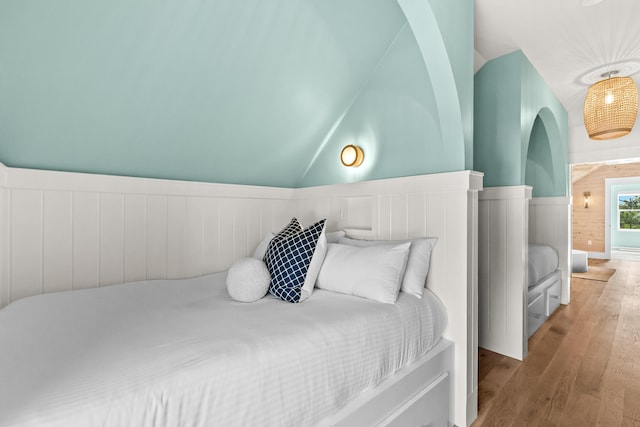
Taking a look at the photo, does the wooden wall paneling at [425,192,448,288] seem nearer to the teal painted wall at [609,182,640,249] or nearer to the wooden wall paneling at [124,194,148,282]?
the wooden wall paneling at [124,194,148,282]

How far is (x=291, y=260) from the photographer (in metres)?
1.55

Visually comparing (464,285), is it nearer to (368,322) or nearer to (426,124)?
(368,322)

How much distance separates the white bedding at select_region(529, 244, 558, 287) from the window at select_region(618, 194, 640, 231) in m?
6.42

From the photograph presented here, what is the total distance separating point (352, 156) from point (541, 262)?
7.55 feet

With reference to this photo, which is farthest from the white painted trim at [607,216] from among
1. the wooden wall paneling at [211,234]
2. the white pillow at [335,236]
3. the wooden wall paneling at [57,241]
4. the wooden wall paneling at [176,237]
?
the wooden wall paneling at [57,241]

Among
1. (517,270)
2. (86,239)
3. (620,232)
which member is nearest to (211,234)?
(86,239)

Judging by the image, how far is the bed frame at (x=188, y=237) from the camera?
5.03 ft

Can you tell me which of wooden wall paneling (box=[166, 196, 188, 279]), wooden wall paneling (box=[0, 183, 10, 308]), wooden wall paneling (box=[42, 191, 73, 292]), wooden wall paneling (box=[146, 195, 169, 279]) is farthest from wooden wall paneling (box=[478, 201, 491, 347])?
wooden wall paneling (box=[0, 183, 10, 308])

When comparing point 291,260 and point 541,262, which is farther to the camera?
point 541,262

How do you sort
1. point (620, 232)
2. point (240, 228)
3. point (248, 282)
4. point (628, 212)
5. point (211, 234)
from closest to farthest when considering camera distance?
point (248, 282) → point (211, 234) → point (240, 228) → point (628, 212) → point (620, 232)

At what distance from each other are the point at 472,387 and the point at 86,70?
8.28 feet

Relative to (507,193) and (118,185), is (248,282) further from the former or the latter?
(507,193)

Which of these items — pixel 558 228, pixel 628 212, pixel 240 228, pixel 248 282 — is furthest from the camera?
pixel 628 212

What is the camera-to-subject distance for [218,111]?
190 cm
